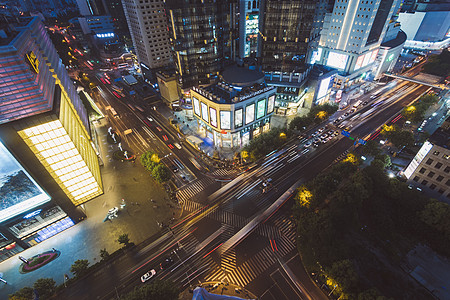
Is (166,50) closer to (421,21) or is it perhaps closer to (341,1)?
(341,1)

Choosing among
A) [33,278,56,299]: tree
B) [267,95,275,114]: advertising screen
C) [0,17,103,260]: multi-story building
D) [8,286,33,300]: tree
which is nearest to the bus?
[0,17,103,260]: multi-story building

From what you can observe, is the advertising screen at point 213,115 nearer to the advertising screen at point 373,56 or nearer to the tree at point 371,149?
the tree at point 371,149

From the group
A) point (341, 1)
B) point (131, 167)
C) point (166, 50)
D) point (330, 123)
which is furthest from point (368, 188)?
point (166, 50)

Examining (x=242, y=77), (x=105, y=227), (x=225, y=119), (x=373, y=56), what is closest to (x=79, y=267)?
(x=105, y=227)

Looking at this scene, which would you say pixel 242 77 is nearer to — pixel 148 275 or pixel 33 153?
pixel 33 153

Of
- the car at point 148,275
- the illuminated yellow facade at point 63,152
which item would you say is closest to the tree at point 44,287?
the car at point 148,275

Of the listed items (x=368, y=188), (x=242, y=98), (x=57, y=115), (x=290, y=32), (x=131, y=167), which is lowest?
(x=131, y=167)
